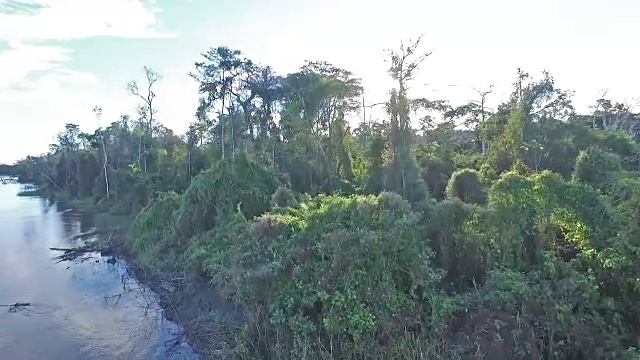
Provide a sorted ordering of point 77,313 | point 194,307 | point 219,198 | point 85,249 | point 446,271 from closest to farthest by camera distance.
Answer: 1. point 446,271
2. point 194,307
3. point 77,313
4. point 219,198
5. point 85,249

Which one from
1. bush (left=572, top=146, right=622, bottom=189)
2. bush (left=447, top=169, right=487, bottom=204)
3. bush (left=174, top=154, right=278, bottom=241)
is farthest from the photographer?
bush (left=174, top=154, right=278, bottom=241)

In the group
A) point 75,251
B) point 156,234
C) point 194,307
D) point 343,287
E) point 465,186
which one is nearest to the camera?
point 343,287

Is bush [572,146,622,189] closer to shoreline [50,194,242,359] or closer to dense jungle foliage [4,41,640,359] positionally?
dense jungle foliage [4,41,640,359]

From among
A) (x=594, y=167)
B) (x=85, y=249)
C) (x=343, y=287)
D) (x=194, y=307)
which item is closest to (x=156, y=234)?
(x=85, y=249)

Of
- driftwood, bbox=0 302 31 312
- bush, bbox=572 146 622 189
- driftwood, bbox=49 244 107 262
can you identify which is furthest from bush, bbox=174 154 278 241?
bush, bbox=572 146 622 189

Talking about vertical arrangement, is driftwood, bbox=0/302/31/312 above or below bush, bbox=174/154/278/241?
below

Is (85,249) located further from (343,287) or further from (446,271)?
(446,271)

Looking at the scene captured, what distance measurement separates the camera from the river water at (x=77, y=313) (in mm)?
10703

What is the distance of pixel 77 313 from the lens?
1323 centimetres

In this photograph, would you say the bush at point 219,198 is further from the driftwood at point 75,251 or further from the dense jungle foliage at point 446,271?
the driftwood at point 75,251

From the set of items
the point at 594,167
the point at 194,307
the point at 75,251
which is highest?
the point at 594,167

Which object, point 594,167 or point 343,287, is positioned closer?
point 343,287

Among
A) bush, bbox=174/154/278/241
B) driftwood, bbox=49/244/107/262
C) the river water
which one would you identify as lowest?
the river water

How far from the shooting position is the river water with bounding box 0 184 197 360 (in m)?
10.7
